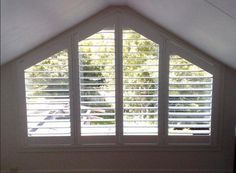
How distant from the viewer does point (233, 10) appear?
1.48 m

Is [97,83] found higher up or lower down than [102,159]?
higher up

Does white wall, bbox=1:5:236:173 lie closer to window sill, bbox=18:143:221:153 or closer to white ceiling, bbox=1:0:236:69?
window sill, bbox=18:143:221:153

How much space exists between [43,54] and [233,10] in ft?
7.14

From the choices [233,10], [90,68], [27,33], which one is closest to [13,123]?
[90,68]

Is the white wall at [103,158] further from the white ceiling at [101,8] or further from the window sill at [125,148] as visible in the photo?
the white ceiling at [101,8]

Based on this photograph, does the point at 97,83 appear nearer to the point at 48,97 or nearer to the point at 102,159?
the point at 48,97

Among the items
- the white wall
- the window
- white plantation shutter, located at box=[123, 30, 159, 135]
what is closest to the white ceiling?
the window

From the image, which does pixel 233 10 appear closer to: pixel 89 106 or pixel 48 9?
pixel 48 9

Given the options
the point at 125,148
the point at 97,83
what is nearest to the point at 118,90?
the point at 97,83

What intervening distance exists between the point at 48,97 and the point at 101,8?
44.8 inches

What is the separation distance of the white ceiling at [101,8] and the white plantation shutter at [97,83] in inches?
12.7

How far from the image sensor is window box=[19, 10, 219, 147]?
3.11m

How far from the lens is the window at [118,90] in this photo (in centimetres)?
311

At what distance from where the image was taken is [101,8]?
297 centimetres
